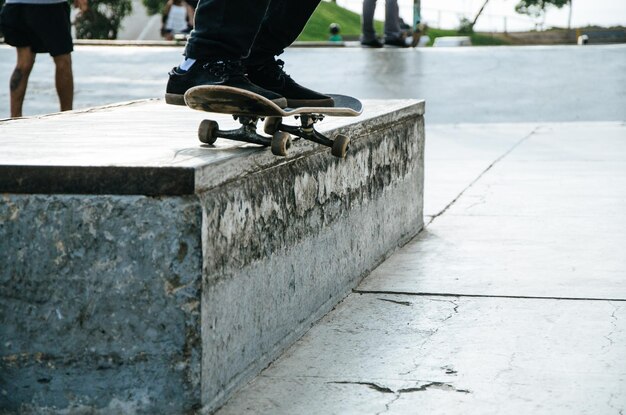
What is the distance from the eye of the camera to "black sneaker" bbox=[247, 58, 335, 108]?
3479 millimetres

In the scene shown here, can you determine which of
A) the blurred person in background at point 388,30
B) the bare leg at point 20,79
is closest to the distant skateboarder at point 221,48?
the bare leg at point 20,79

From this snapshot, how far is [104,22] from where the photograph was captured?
117 feet

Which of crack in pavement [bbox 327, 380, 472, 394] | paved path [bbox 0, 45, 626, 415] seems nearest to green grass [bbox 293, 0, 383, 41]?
paved path [bbox 0, 45, 626, 415]

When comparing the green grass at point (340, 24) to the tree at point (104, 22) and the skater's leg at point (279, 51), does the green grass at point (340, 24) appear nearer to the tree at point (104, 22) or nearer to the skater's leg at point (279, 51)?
the tree at point (104, 22)

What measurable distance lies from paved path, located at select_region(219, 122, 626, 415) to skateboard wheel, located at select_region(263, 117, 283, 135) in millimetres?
632

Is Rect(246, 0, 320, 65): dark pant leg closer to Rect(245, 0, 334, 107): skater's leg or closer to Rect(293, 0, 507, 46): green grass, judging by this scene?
Rect(245, 0, 334, 107): skater's leg

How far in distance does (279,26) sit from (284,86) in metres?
0.23

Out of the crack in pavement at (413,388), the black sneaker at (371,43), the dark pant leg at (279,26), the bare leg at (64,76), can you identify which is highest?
the dark pant leg at (279,26)

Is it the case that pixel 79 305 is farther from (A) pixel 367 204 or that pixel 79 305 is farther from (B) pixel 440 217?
(B) pixel 440 217

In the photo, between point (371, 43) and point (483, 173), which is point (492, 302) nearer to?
point (483, 173)

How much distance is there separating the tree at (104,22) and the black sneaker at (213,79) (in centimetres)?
3252

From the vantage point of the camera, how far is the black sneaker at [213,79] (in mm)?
3123

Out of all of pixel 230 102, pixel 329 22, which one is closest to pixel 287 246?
pixel 230 102

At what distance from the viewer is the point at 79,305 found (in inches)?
97.6
